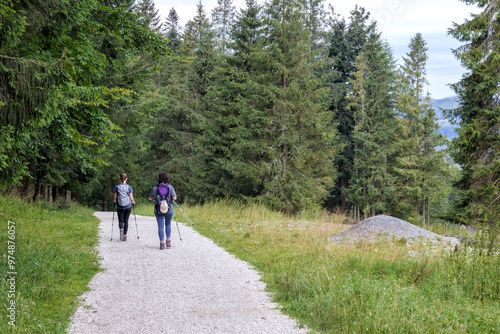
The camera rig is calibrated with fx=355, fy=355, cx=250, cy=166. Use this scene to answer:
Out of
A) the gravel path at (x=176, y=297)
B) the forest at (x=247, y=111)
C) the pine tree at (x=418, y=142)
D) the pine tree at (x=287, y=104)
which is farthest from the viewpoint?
the pine tree at (x=418, y=142)

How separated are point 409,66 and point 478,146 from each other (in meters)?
17.4

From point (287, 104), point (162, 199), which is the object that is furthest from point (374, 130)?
point (162, 199)

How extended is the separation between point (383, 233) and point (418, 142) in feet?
77.2

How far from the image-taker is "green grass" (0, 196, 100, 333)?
4.39m

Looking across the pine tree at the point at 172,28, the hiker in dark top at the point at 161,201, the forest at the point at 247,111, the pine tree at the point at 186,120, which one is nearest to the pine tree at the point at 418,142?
the forest at the point at 247,111

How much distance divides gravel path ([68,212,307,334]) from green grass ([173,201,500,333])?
45cm

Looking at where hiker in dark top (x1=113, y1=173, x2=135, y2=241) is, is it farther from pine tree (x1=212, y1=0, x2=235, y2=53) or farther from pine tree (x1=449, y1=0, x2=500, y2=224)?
pine tree (x1=212, y1=0, x2=235, y2=53)

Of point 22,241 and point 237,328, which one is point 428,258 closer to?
point 237,328

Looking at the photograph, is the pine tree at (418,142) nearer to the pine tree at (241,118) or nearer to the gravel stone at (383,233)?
the pine tree at (241,118)

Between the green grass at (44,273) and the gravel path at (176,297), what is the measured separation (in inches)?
9.4

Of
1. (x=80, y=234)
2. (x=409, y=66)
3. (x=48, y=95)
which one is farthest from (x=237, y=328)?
(x=409, y=66)

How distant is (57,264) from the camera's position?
650cm

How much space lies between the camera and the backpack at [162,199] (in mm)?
9242

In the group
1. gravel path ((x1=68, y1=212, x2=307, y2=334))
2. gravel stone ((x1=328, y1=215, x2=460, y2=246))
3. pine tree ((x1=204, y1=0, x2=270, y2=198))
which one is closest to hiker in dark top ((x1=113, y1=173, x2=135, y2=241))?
gravel path ((x1=68, y1=212, x2=307, y2=334))
